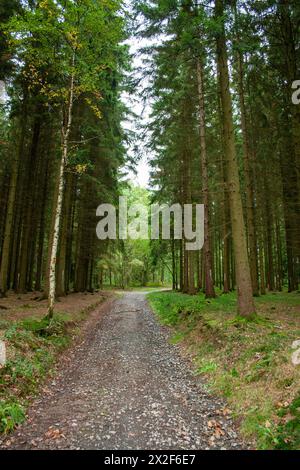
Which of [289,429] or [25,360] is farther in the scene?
[25,360]

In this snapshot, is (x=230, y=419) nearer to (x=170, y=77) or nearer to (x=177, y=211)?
(x=170, y=77)

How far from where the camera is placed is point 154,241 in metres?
31.9

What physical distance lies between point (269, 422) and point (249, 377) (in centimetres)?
143

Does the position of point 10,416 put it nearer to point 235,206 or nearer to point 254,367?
point 254,367

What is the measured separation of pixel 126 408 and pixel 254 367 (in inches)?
103

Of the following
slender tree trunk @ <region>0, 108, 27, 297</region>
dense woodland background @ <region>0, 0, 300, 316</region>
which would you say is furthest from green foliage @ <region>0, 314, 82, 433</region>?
slender tree trunk @ <region>0, 108, 27, 297</region>

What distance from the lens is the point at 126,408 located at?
228 inches

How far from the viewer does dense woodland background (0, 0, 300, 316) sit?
1023 centimetres

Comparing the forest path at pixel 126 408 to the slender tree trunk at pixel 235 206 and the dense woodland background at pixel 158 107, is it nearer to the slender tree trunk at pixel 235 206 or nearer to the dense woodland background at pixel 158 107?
the slender tree trunk at pixel 235 206

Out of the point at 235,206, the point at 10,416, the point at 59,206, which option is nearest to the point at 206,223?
the point at 235,206

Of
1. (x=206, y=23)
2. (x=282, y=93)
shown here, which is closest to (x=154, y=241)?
(x=282, y=93)

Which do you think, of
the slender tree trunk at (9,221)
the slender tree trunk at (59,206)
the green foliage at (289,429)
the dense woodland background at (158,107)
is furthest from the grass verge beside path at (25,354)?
the green foliage at (289,429)

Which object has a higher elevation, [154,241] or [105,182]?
[105,182]
